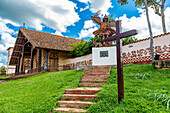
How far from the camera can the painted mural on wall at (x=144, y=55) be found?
7511mm

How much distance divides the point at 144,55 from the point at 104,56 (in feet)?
10.5

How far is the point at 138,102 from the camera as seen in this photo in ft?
9.50

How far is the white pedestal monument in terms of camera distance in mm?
8281

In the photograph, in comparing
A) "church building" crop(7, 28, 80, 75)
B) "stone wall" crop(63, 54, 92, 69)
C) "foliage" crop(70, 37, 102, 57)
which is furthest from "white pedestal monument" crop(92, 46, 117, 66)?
"church building" crop(7, 28, 80, 75)

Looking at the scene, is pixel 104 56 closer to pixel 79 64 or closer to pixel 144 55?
pixel 144 55

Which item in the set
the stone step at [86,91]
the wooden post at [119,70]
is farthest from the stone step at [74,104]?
the wooden post at [119,70]

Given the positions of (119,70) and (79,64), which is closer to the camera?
(119,70)

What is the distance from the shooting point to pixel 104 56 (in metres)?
8.41

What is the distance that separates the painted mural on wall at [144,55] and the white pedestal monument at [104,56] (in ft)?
6.68

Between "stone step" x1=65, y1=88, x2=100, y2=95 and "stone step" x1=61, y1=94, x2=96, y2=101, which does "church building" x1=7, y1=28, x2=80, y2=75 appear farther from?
"stone step" x1=61, y1=94, x2=96, y2=101

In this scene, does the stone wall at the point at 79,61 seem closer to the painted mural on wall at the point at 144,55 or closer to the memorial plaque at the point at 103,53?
the memorial plaque at the point at 103,53

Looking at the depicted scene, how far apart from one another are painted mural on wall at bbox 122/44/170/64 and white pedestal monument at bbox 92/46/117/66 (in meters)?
2.04

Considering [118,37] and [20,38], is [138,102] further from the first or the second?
[20,38]

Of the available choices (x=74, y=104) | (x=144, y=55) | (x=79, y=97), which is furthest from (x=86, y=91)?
(x=144, y=55)
